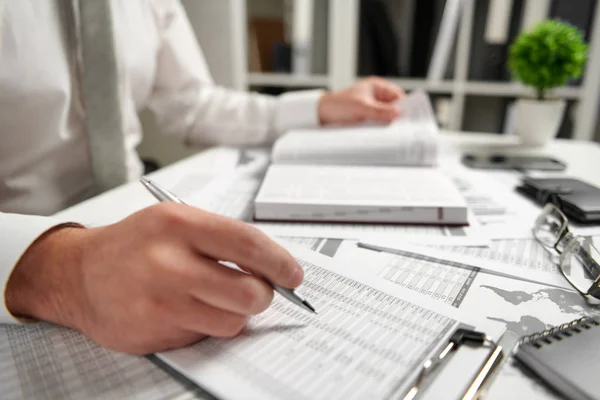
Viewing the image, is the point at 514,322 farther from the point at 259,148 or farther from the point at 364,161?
the point at 259,148

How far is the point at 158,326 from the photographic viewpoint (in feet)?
0.90

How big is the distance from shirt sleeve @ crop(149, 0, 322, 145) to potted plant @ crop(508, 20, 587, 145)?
0.43 meters

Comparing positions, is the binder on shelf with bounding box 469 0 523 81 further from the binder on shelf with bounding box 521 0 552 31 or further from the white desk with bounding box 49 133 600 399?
the white desk with bounding box 49 133 600 399

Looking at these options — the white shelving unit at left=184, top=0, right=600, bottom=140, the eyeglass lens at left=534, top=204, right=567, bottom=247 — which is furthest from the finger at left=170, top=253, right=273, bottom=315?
the white shelving unit at left=184, top=0, right=600, bottom=140

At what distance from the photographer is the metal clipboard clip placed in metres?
0.26

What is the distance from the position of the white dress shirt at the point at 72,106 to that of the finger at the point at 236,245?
14cm

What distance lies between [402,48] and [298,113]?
32.9 inches

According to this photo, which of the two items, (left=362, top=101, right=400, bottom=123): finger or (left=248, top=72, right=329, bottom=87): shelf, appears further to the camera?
(left=248, top=72, right=329, bottom=87): shelf

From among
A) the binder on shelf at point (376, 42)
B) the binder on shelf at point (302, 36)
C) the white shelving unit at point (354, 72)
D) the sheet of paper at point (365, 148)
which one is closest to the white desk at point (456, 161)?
the sheet of paper at point (365, 148)

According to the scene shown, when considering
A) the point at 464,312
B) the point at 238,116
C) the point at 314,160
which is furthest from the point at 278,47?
the point at 464,312

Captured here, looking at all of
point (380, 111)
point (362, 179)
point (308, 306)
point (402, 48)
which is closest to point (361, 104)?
point (380, 111)

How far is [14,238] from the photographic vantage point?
0.32 metres

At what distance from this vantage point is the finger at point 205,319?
0.27m

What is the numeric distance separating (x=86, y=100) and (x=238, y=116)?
35 cm
